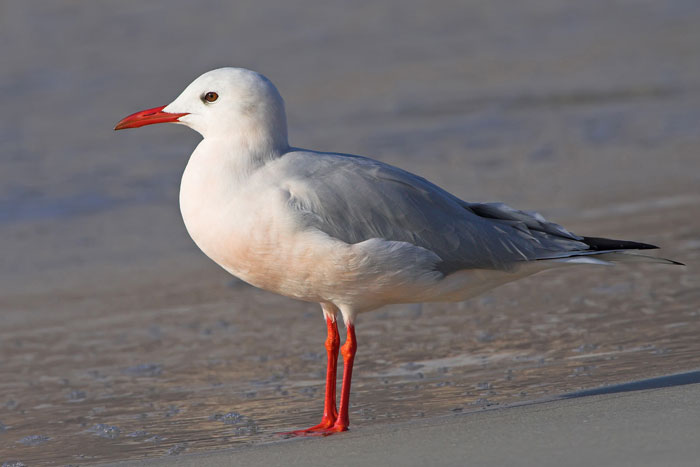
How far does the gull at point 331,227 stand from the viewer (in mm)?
4402

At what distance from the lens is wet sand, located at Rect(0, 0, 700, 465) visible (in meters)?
5.14

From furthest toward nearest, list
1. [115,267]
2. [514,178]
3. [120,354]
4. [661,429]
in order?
[514,178], [115,267], [120,354], [661,429]

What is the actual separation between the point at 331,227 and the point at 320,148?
290 inches

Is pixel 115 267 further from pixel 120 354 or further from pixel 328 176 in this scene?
pixel 328 176

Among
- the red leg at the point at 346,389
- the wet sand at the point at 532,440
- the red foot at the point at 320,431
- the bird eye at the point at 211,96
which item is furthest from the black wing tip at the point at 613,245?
the bird eye at the point at 211,96

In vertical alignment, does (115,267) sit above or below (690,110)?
below

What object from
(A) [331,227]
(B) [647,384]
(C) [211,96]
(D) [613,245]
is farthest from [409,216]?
(B) [647,384]

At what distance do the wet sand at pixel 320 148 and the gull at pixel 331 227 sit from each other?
531 millimetres

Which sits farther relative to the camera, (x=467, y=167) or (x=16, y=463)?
(x=467, y=167)

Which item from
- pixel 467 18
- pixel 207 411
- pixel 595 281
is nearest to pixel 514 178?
pixel 595 281

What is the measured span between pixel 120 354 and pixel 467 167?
530cm

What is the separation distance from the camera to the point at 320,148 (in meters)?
11.7

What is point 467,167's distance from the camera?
10.7m

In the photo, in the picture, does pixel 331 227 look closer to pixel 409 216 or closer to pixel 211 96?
pixel 409 216
